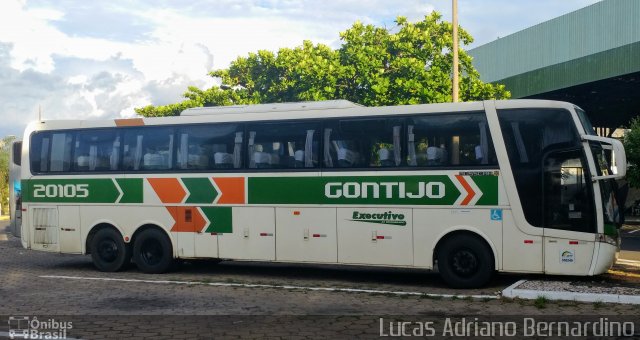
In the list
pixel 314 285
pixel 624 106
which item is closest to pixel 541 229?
pixel 314 285

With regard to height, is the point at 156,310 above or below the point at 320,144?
below

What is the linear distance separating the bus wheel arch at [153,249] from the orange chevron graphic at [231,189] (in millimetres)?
1620

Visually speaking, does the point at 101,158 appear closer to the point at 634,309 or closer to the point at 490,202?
the point at 490,202

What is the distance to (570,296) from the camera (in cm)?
1016

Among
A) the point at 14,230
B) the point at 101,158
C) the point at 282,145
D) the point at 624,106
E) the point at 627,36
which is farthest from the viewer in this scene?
the point at 624,106

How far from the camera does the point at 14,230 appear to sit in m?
17.0

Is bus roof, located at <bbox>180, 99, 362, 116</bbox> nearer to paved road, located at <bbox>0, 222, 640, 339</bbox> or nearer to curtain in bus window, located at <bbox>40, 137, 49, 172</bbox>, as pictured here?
paved road, located at <bbox>0, 222, 640, 339</bbox>

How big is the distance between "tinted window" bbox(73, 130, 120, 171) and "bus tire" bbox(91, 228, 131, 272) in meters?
1.42

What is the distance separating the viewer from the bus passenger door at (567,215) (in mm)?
11203

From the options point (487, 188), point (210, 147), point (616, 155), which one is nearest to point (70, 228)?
point (210, 147)

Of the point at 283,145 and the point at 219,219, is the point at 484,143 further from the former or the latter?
the point at 219,219

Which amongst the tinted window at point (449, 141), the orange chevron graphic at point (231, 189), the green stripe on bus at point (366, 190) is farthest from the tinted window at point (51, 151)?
the tinted window at point (449, 141)

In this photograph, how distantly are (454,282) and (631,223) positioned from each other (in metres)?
27.9

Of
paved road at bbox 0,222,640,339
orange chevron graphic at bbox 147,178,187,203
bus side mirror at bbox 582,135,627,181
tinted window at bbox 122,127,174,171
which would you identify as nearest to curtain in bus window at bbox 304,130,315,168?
paved road at bbox 0,222,640,339
